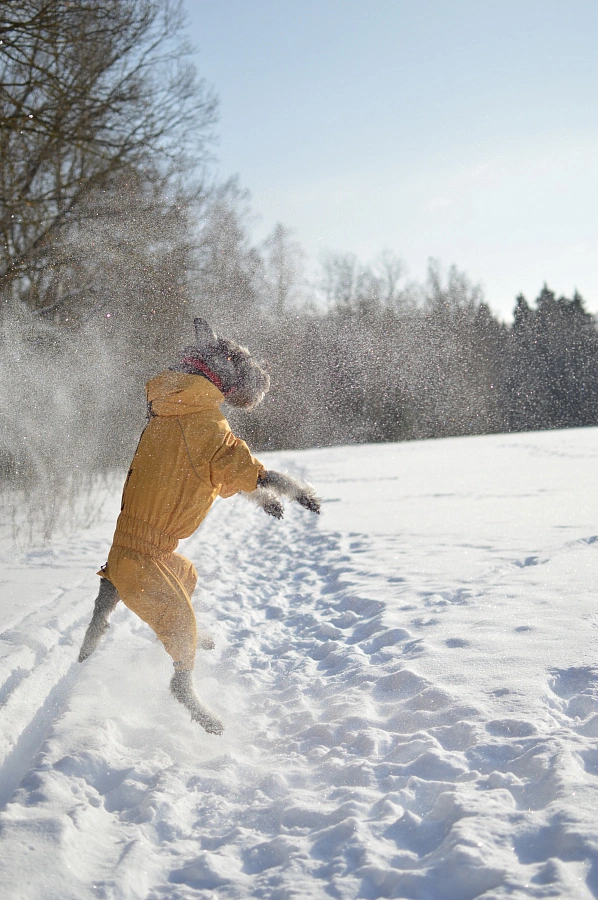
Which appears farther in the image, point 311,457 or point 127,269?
point 311,457

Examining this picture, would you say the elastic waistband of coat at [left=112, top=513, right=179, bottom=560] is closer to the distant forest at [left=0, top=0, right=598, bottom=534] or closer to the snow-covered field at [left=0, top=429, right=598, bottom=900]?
the snow-covered field at [left=0, top=429, right=598, bottom=900]

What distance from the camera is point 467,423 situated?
101 ft

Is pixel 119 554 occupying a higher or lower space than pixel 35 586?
higher

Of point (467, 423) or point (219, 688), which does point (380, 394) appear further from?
point (219, 688)

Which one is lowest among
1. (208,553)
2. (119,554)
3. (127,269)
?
(208,553)

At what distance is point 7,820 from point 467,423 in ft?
98.8

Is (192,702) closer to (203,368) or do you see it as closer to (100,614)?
(100,614)

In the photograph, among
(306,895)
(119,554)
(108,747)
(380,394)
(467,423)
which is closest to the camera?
(306,895)

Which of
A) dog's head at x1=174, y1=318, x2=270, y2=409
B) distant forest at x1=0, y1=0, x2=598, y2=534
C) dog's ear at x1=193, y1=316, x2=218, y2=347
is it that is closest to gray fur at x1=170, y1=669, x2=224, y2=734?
dog's head at x1=174, y1=318, x2=270, y2=409

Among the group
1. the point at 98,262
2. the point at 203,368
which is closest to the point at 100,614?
the point at 203,368

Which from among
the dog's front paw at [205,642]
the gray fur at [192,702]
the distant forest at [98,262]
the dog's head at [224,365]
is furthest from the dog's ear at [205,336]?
the distant forest at [98,262]

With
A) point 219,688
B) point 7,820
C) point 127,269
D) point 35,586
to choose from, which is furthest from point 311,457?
point 7,820

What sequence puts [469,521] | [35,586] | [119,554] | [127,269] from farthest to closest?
1. [127,269]
2. [469,521]
3. [35,586]
4. [119,554]

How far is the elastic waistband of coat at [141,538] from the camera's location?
8.88ft
